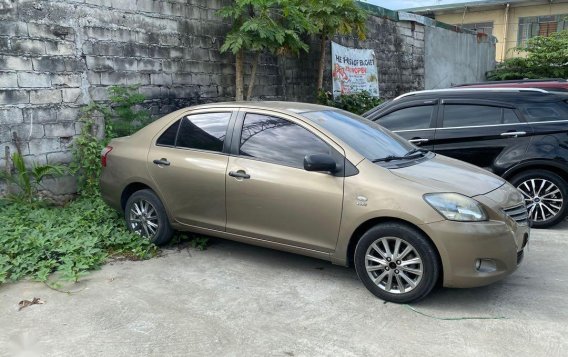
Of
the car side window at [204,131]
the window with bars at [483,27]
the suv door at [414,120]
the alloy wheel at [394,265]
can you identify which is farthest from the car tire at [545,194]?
the window with bars at [483,27]

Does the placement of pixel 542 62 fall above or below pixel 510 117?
above

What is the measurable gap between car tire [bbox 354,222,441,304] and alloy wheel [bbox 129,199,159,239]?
7.54 ft

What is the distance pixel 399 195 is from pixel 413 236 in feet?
1.08

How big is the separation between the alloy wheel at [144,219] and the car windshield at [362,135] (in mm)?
1952

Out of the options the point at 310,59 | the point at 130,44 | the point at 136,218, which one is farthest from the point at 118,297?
the point at 310,59

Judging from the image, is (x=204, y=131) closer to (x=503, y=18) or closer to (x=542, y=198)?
(x=542, y=198)

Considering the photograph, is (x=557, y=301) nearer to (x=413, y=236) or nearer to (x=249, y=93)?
(x=413, y=236)

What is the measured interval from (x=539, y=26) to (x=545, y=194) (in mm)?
20152

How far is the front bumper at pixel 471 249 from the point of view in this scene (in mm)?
3818

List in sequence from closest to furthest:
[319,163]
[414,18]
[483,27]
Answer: [319,163] < [414,18] < [483,27]

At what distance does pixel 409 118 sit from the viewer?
22.8ft

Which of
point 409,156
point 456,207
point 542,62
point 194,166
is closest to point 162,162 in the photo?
point 194,166

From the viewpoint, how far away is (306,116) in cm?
470

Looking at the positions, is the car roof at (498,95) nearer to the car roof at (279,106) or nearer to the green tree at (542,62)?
the car roof at (279,106)
